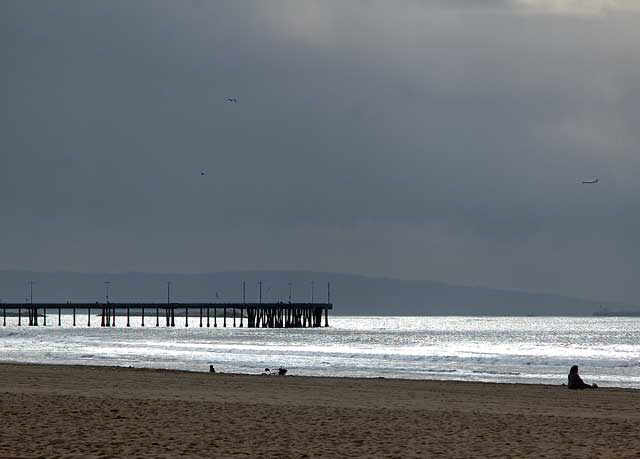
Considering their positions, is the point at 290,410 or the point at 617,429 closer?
the point at 617,429

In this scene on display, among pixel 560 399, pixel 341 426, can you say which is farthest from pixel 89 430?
pixel 560 399

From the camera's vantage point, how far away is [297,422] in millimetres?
17984

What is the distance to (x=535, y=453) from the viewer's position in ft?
47.1

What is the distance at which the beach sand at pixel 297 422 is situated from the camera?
14.4 meters

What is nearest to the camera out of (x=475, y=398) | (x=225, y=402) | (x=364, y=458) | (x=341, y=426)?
(x=364, y=458)

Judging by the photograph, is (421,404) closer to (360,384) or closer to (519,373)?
(360,384)

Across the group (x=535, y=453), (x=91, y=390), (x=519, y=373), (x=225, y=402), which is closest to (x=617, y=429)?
(x=535, y=453)

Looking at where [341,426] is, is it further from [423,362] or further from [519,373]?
[423,362]

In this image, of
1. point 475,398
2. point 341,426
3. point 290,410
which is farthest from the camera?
point 475,398

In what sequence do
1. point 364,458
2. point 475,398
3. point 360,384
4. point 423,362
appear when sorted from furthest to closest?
1. point 423,362
2. point 360,384
3. point 475,398
4. point 364,458

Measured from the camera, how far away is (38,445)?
14.0 m

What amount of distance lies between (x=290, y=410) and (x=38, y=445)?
7.17 meters

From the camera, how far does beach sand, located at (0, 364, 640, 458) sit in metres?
14.4

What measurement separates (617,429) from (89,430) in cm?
903
